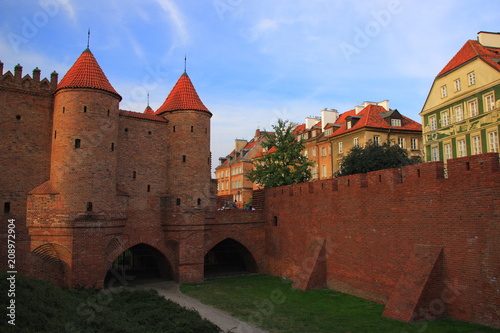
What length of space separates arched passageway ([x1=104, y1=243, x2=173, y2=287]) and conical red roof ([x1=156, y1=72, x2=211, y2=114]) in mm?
8616

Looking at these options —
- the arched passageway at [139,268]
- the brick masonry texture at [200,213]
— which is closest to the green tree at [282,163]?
the brick masonry texture at [200,213]

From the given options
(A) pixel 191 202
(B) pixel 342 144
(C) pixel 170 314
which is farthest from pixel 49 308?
(B) pixel 342 144

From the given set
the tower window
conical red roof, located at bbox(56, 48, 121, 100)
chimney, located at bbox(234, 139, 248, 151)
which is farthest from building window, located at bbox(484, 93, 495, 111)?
chimney, located at bbox(234, 139, 248, 151)

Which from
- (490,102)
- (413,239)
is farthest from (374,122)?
(413,239)

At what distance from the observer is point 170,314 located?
13.9 metres

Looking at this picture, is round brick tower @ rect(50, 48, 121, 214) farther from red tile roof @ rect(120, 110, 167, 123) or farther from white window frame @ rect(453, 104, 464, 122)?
white window frame @ rect(453, 104, 464, 122)

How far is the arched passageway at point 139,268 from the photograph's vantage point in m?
24.1

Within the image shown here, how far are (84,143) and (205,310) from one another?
987 cm

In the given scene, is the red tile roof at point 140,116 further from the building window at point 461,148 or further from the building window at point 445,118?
the building window at point 445,118

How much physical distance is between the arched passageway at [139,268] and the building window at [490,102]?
74.8 ft

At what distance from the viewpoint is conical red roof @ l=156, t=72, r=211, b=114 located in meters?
24.2

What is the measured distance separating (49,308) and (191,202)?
38.7 feet

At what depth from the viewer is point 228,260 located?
96.0 feet

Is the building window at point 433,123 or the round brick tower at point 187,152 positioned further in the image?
the building window at point 433,123
